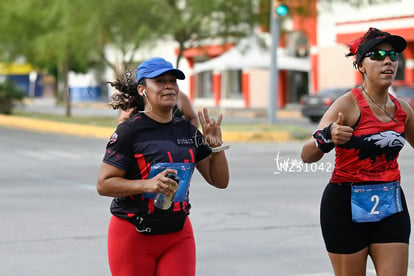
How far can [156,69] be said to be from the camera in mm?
4430

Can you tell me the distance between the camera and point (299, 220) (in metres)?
9.60

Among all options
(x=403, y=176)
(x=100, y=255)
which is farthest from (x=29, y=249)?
(x=403, y=176)

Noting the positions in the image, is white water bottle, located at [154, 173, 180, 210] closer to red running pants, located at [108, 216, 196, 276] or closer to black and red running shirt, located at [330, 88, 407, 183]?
red running pants, located at [108, 216, 196, 276]

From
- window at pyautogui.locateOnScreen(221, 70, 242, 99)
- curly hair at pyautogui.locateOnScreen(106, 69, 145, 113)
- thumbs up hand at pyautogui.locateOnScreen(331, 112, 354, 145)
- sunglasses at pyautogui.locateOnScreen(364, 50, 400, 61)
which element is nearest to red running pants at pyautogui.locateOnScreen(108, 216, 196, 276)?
curly hair at pyautogui.locateOnScreen(106, 69, 145, 113)

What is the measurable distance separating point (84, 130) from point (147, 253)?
2176 cm

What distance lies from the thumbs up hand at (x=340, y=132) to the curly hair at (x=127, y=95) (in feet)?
3.46

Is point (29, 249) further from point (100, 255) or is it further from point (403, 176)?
point (403, 176)

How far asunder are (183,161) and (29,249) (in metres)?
4.01

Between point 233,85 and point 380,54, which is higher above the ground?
point 380,54

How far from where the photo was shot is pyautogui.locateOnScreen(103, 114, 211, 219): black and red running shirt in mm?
4375

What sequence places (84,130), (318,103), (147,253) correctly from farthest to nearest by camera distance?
1. (318,103)
2. (84,130)
3. (147,253)

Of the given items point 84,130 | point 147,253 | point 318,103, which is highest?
point 318,103

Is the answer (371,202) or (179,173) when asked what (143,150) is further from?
(371,202)

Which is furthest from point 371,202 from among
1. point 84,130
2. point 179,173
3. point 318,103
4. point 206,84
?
point 206,84
